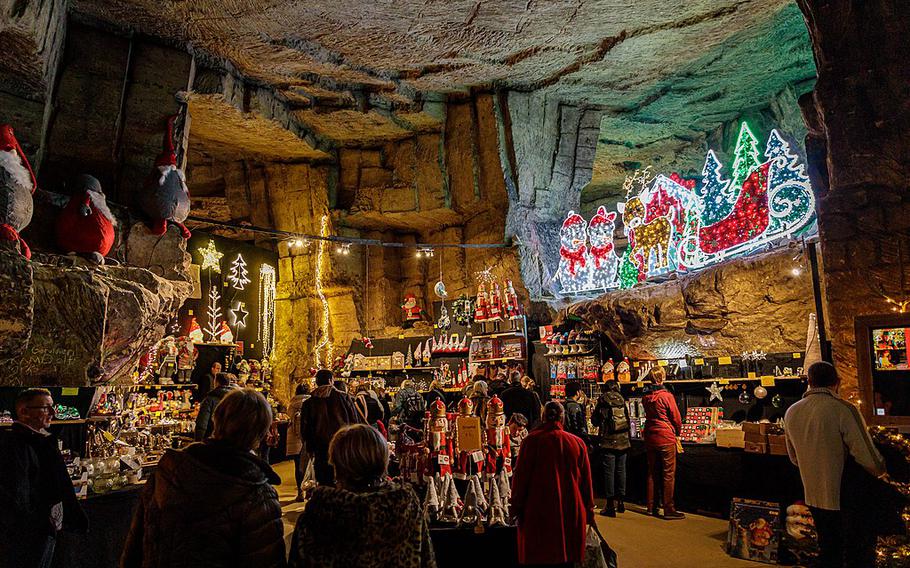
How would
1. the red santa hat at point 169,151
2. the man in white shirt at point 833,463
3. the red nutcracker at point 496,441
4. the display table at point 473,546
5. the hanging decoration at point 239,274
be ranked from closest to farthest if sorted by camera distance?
the man in white shirt at point 833,463, the display table at point 473,546, the red nutcracker at point 496,441, the red santa hat at point 169,151, the hanging decoration at point 239,274

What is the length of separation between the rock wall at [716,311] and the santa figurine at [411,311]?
4619mm

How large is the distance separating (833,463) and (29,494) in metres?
4.60

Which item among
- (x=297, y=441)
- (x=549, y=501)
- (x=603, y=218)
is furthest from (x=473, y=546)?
(x=603, y=218)

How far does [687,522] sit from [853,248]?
11.0 ft

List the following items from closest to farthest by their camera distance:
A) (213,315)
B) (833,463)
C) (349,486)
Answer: (349,486)
(833,463)
(213,315)

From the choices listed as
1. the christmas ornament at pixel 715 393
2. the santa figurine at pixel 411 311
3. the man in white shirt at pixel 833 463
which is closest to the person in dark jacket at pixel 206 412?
the man in white shirt at pixel 833 463

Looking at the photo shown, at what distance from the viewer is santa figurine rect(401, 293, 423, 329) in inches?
548

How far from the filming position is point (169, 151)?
8.70 meters

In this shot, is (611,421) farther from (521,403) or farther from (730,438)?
(521,403)

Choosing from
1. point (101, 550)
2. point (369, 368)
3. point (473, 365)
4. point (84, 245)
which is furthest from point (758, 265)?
point (84, 245)

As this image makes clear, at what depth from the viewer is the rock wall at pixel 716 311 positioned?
324 inches

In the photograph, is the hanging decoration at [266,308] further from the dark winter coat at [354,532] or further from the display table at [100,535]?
the dark winter coat at [354,532]

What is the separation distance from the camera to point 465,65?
11.0 meters

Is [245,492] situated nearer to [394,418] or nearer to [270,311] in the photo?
[394,418]
